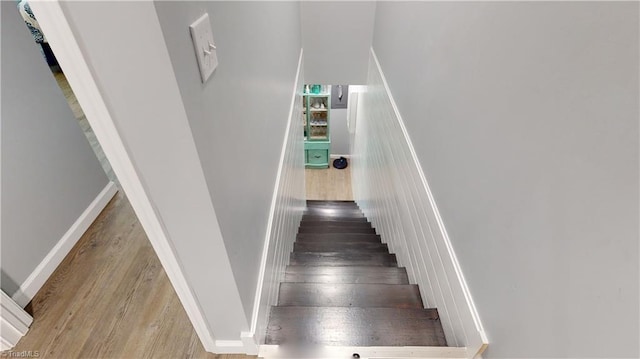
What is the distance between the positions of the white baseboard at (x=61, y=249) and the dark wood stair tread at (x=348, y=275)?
1.42 m

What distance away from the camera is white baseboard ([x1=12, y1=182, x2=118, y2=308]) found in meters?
1.74

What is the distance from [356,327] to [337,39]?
3.01 meters

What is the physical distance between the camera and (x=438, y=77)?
139 centimetres

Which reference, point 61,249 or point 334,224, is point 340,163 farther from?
point 61,249

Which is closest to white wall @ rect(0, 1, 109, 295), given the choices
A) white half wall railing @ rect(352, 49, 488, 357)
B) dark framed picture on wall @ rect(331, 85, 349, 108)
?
white half wall railing @ rect(352, 49, 488, 357)

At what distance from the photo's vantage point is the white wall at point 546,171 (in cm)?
54

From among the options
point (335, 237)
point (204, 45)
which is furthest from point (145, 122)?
point (335, 237)

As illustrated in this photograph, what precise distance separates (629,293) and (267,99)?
1.33 metres

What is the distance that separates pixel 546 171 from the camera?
2.35 ft

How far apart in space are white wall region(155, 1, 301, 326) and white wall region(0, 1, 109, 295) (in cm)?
140

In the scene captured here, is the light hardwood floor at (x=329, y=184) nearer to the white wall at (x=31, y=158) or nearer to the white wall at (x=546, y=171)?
the white wall at (x=31, y=158)

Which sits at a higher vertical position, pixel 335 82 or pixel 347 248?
pixel 335 82

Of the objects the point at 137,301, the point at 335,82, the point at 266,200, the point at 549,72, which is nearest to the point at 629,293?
the point at 549,72

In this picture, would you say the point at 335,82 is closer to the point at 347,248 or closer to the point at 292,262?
the point at 347,248
